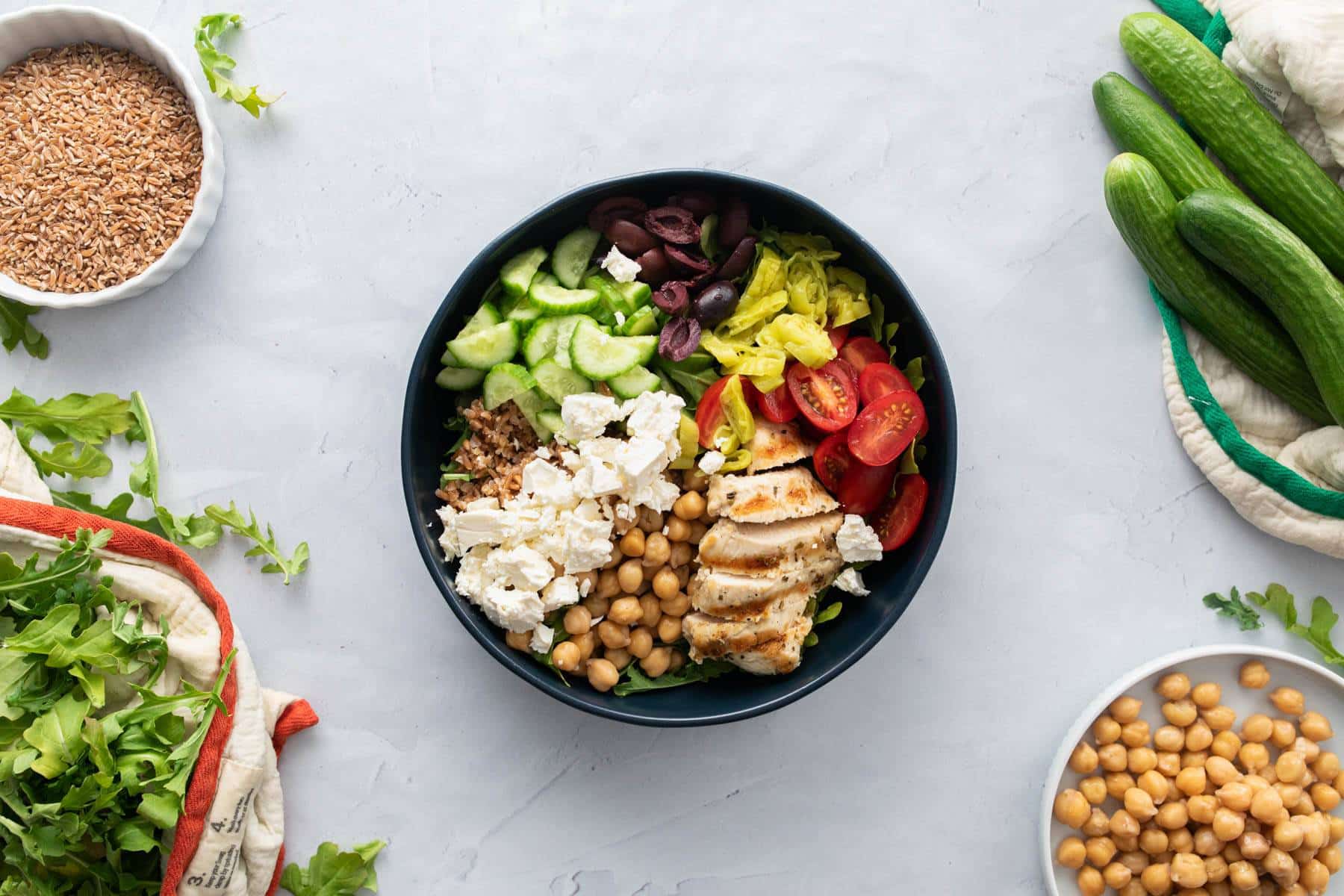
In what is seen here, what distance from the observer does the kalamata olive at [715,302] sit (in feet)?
8.86

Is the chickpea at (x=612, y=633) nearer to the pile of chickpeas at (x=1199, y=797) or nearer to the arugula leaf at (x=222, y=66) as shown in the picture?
the pile of chickpeas at (x=1199, y=797)

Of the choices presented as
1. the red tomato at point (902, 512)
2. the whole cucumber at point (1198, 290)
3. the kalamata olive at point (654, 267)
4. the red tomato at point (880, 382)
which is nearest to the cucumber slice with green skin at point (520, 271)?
the kalamata olive at point (654, 267)

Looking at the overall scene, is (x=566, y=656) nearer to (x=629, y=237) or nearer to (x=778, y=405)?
(x=778, y=405)

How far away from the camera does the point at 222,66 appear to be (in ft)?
9.63

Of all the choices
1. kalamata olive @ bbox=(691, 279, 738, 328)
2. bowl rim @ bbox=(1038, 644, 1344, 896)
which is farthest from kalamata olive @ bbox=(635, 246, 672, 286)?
bowl rim @ bbox=(1038, 644, 1344, 896)

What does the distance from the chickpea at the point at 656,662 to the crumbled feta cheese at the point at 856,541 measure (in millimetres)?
560

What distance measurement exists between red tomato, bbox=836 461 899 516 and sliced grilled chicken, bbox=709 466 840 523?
0.08m

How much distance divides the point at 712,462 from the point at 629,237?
0.65 metres

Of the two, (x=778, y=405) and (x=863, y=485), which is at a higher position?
(x=778, y=405)

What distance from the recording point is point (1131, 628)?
302 centimetres

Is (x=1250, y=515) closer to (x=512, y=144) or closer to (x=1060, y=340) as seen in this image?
(x=1060, y=340)

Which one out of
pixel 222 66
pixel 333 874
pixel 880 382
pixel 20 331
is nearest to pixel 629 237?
pixel 880 382

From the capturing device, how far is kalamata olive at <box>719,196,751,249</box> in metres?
2.75

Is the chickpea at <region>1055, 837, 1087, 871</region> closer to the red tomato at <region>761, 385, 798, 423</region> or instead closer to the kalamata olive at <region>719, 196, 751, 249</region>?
the red tomato at <region>761, 385, 798, 423</region>
